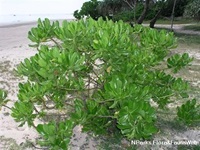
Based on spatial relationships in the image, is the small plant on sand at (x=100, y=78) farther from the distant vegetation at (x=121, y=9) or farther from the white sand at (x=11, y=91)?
the distant vegetation at (x=121, y=9)

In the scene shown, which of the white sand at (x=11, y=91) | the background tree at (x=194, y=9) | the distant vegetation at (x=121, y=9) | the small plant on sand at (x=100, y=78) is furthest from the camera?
the distant vegetation at (x=121, y=9)

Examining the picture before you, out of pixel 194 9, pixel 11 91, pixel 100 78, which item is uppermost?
pixel 100 78

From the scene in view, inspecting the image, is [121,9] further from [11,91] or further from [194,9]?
[11,91]

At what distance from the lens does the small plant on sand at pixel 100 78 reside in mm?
1799

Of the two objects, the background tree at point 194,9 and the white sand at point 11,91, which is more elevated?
the background tree at point 194,9

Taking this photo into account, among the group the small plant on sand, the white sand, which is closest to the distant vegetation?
the white sand

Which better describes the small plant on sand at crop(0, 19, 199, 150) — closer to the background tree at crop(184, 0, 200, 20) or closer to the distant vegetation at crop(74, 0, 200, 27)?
the background tree at crop(184, 0, 200, 20)

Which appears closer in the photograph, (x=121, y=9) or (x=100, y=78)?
(x=100, y=78)

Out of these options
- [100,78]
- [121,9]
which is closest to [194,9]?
[121,9]

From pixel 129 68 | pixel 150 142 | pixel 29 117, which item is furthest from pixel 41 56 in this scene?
pixel 150 142

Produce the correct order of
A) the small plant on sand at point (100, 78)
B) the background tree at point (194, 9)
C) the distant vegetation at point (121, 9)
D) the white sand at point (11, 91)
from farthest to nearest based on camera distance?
the distant vegetation at point (121, 9) < the background tree at point (194, 9) < the white sand at point (11, 91) < the small plant on sand at point (100, 78)

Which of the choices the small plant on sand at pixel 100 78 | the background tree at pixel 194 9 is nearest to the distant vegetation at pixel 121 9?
the background tree at pixel 194 9

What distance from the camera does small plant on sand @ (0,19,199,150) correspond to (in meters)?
1.80

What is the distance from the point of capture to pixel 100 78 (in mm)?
2533
